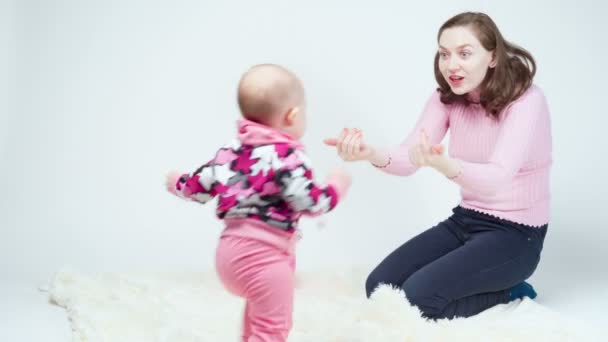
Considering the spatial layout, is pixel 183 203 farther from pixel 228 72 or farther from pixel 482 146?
pixel 482 146

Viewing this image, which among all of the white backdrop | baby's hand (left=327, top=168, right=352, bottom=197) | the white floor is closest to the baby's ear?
baby's hand (left=327, top=168, right=352, bottom=197)

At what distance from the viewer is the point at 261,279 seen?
2.14 metres

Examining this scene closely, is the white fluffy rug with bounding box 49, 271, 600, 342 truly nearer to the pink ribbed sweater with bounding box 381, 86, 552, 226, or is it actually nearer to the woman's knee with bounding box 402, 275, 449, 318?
the woman's knee with bounding box 402, 275, 449, 318

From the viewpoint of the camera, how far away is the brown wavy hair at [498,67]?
8.96 ft

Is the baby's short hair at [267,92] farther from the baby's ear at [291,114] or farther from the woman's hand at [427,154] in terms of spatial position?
the woman's hand at [427,154]

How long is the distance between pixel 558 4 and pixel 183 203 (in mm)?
1870

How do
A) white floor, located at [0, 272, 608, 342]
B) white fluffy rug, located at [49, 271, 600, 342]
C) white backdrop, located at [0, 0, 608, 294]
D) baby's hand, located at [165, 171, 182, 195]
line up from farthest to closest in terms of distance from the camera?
white backdrop, located at [0, 0, 608, 294] → white floor, located at [0, 272, 608, 342] → white fluffy rug, located at [49, 271, 600, 342] → baby's hand, located at [165, 171, 182, 195]

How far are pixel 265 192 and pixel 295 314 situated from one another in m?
0.80

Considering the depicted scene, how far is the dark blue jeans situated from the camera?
8.89 feet

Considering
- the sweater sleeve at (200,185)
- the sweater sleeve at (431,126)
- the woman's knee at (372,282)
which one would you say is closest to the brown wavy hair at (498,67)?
the sweater sleeve at (431,126)

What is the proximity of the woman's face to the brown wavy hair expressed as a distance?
0.8 inches

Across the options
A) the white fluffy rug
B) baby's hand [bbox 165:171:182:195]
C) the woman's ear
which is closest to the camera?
baby's hand [bbox 165:171:182:195]

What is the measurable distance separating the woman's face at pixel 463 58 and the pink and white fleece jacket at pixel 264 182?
0.76 meters

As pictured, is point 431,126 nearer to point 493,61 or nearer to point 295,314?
point 493,61
